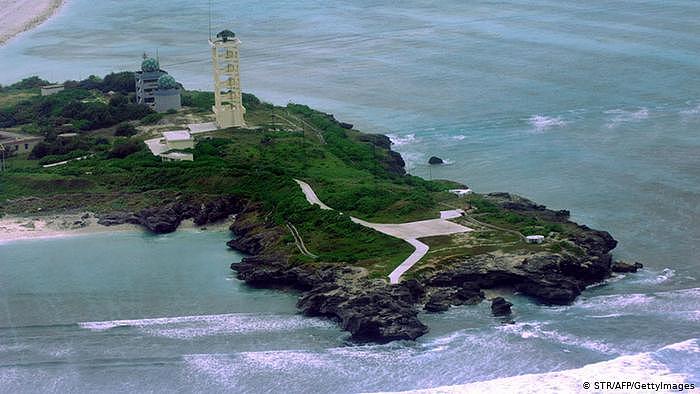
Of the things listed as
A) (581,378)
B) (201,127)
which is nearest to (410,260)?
(581,378)

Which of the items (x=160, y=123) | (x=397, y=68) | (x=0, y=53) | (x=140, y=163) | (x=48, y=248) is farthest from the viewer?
(x=0, y=53)

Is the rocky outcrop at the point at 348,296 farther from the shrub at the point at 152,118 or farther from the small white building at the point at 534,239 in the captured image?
the shrub at the point at 152,118

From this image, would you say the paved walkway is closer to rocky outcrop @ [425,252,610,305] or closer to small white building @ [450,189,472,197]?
rocky outcrop @ [425,252,610,305]

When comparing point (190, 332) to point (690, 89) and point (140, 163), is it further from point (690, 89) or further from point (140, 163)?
point (690, 89)

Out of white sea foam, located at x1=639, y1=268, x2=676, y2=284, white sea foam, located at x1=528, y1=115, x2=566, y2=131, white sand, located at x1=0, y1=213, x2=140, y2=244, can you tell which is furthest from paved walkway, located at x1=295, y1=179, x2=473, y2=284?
white sea foam, located at x1=528, y1=115, x2=566, y2=131

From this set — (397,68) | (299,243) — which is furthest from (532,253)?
(397,68)

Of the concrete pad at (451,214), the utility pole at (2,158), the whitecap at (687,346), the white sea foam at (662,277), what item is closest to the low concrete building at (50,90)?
the utility pole at (2,158)
